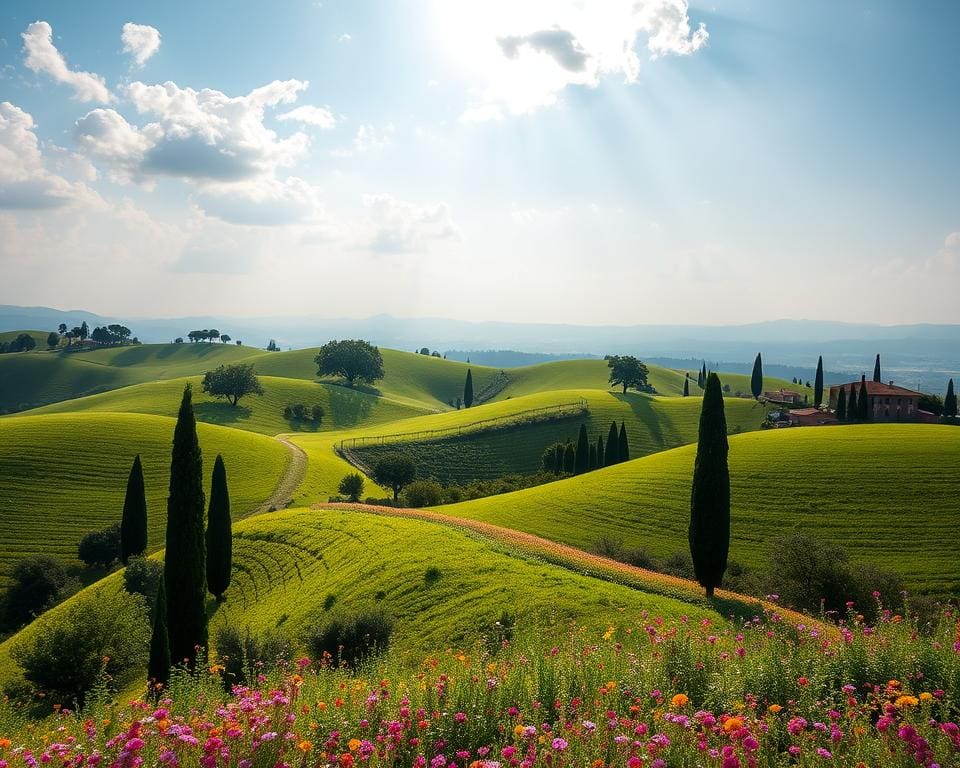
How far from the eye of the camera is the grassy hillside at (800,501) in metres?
43.4

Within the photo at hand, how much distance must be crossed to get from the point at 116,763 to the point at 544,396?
403ft

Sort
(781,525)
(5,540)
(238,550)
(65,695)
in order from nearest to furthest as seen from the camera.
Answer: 1. (65,695)
2. (238,550)
3. (781,525)
4. (5,540)

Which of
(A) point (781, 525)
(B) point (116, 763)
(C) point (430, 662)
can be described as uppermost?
(B) point (116, 763)

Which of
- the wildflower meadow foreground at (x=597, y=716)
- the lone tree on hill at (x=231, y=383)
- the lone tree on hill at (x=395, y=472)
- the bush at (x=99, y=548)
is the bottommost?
the bush at (x=99, y=548)

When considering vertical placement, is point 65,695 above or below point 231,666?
below

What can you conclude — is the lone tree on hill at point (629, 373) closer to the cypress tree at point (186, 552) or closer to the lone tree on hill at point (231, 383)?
the lone tree on hill at point (231, 383)

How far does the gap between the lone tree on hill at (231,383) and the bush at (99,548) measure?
7528cm

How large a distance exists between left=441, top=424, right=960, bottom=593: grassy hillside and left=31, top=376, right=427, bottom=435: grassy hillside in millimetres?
72103

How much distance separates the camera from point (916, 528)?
44469mm

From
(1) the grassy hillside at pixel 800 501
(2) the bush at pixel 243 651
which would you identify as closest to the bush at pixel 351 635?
(2) the bush at pixel 243 651

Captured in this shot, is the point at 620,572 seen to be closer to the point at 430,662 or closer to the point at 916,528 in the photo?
the point at 430,662

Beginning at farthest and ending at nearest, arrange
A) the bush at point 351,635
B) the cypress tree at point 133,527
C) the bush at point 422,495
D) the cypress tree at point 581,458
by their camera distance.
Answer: the cypress tree at point 581,458
the bush at point 422,495
the cypress tree at point 133,527
the bush at point 351,635

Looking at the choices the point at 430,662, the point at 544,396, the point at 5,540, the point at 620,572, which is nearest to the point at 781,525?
the point at 620,572

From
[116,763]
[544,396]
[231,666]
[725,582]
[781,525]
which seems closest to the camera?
[116,763]
